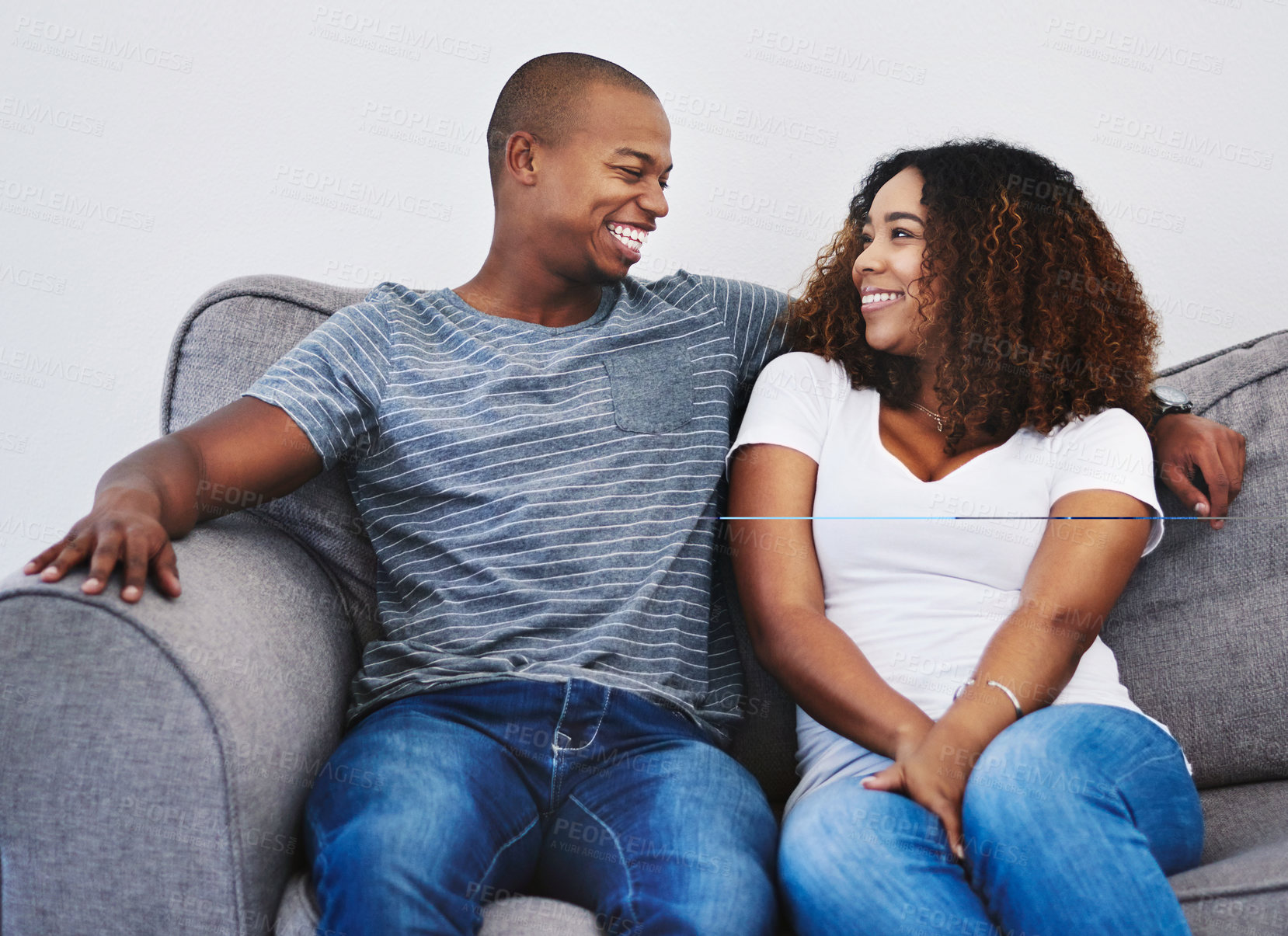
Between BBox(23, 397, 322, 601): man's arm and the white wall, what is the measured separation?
725 mm

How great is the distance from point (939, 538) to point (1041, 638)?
0.49 feet

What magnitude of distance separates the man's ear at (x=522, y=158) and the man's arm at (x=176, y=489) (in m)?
0.47

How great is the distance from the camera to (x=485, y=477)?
1.15 meters

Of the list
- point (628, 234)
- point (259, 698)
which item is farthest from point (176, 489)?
point (628, 234)

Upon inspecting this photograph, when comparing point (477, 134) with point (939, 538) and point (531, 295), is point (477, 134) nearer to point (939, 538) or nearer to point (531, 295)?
point (531, 295)

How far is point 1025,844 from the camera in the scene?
0.83m

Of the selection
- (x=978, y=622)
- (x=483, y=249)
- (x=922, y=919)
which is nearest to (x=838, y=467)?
(x=978, y=622)

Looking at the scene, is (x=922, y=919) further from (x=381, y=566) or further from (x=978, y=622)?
(x=381, y=566)

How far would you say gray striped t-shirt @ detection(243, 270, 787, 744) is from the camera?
3.56 feet

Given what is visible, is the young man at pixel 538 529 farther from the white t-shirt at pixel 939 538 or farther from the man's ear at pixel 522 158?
the white t-shirt at pixel 939 538

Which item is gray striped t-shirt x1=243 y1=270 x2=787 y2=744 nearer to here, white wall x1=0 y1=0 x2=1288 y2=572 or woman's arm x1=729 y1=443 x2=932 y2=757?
woman's arm x1=729 y1=443 x2=932 y2=757

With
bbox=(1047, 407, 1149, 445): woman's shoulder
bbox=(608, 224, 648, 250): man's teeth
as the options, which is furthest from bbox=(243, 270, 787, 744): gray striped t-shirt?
bbox=(1047, 407, 1149, 445): woman's shoulder

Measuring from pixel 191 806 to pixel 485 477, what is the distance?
0.46m
